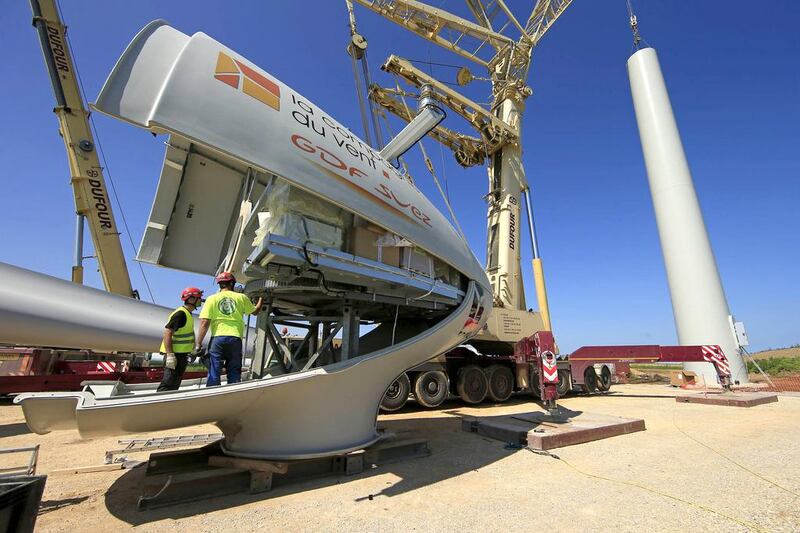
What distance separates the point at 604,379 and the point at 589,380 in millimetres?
1076

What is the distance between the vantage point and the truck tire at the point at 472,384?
11.5m

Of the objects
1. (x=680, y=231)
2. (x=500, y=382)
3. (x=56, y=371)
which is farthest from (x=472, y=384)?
(x=56, y=371)

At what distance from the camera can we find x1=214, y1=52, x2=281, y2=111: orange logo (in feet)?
11.0

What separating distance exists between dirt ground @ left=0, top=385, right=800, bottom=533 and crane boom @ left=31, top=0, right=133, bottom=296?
6505 millimetres

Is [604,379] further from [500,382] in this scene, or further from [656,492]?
[656,492]

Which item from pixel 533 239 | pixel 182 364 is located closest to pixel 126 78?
pixel 182 364

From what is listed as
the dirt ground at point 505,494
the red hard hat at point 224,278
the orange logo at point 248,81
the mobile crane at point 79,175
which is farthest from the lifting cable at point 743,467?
the mobile crane at point 79,175

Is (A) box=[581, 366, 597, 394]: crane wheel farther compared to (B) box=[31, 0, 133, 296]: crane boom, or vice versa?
(A) box=[581, 366, 597, 394]: crane wheel

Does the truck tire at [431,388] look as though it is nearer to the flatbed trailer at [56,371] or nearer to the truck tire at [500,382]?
the truck tire at [500,382]

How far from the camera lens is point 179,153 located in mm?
4402

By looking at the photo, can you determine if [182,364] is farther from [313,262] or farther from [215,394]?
[313,262]

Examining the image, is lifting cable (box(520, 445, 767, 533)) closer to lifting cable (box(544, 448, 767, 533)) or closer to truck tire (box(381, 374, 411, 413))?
lifting cable (box(544, 448, 767, 533))

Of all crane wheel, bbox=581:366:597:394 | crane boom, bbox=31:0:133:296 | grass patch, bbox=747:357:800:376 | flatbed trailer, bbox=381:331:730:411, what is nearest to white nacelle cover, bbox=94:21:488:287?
flatbed trailer, bbox=381:331:730:411

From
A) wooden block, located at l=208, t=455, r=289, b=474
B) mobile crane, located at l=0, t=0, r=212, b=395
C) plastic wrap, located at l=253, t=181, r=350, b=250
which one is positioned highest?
mobile crane, located at l=0, t=0, r=212, b=395
